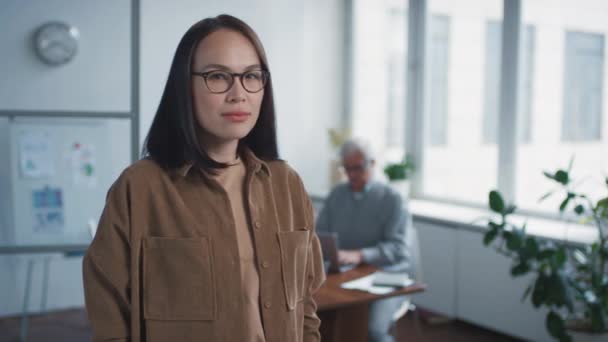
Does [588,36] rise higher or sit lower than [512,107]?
higher

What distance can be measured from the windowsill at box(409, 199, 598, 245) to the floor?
2.37 ft

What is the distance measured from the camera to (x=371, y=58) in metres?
5.87

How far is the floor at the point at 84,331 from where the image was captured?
4047 millimetres

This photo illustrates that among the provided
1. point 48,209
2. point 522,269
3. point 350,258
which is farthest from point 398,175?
point 48,209

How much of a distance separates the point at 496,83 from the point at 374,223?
5.92 ft

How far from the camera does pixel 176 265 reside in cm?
114

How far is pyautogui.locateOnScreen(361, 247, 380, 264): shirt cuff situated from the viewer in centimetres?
315

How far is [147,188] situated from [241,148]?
0.84ft

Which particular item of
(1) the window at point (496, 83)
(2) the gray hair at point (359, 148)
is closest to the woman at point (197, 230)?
(2) the gray hair at point (359, 148)

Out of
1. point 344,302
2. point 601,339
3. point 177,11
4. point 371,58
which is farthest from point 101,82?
point 371,58

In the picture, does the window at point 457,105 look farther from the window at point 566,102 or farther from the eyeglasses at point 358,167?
the eyeglasses at point 358,167

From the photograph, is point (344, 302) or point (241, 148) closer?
point (241, 148)

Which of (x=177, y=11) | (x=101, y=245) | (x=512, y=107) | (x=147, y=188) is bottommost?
(x=101, y=245)

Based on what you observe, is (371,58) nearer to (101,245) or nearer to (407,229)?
(407,229)
